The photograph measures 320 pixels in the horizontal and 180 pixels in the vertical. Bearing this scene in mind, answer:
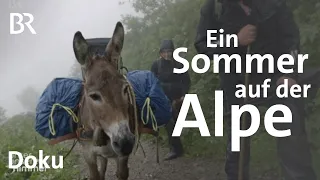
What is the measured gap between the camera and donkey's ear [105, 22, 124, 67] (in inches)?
130

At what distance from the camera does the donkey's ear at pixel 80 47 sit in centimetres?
304

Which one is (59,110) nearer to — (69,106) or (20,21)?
(69,106)

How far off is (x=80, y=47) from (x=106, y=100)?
1.69ft

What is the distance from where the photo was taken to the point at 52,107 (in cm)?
377

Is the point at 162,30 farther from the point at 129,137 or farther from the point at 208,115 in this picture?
the point at 129,137

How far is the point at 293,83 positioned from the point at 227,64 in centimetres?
72

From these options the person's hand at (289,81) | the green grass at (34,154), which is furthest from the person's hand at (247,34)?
the green grass at (34,154)

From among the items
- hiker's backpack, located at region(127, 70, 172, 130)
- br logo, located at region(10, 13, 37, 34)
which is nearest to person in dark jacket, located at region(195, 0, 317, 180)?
hiker's backpack, located at region(127, 70, 172, 130)

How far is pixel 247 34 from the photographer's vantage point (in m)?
3.62

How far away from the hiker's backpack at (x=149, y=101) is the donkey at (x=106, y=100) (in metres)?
0.57

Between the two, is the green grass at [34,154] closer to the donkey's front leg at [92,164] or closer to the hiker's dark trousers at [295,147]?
the donkey's front leg at [92,164]

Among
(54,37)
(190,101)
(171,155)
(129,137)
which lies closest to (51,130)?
(129,137)

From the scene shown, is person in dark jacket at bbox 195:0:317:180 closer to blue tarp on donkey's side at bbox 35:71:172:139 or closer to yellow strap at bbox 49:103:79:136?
blue tarp on donkey's side at bbox 35:71:172:139

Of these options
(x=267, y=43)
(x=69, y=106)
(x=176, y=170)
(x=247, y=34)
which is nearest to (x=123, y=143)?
(x=69, y=106)
